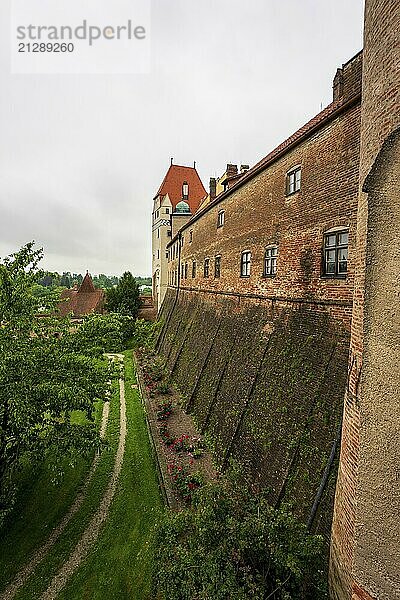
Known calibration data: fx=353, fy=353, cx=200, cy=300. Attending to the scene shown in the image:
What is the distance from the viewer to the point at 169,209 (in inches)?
1670

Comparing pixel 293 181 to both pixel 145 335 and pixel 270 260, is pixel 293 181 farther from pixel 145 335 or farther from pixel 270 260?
pixel 145 335

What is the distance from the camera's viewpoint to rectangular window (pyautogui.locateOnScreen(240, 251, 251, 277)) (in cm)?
1341

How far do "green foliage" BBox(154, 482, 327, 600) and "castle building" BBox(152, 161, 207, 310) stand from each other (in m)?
35.1

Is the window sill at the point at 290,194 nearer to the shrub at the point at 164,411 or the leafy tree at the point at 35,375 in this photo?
the leafy tree at the point at 35,375

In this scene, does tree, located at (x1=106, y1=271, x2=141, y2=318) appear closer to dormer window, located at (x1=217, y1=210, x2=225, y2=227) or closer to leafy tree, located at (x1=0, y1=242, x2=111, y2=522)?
dormer window, located at (x1=217, y1=210, x2=225, y2=227)

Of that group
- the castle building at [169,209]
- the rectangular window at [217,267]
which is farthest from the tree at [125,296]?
the rectangular window at [217,267]

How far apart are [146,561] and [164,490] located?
211 cm

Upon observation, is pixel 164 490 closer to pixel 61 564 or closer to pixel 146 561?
pixel 146 561

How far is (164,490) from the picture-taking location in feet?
33.5

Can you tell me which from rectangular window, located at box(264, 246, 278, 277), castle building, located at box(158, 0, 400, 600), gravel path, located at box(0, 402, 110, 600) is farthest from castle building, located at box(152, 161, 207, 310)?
gravel path, located at box(0, 402, 110, 600)

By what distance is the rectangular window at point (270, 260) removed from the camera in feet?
36.6

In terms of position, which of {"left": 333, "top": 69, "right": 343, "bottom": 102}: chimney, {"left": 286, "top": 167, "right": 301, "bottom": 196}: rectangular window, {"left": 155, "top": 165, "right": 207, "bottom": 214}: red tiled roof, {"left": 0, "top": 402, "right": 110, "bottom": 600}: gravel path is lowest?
{"left": 0, "top": 402, "right": 110, "bottom": 600}: gravel path

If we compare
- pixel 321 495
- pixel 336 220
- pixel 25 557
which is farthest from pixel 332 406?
pixel 25 557

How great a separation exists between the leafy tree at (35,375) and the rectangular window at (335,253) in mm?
6407
